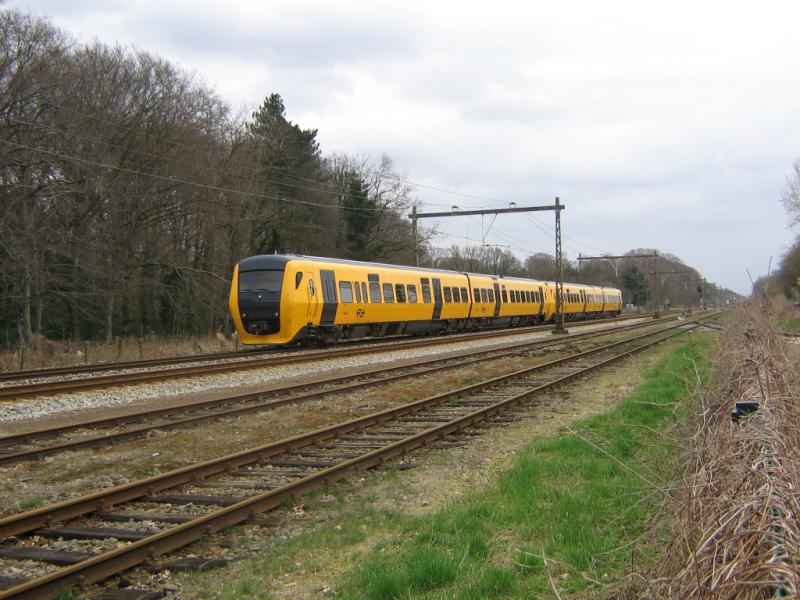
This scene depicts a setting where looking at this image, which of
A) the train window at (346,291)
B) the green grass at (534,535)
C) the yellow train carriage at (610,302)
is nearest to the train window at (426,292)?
the train window at (346,291)

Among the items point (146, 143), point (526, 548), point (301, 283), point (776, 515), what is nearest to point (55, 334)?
point (146, 143)

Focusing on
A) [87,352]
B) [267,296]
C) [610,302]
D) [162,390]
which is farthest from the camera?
[610,302]

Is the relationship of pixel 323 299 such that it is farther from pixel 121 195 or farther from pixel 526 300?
pixel 526 300

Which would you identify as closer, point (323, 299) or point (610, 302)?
point (323, 299)

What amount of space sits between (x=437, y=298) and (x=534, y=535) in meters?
25.8

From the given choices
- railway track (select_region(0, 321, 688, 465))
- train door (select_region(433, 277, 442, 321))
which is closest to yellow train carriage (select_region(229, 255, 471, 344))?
train door (select_region(433, 277, 442, 321))

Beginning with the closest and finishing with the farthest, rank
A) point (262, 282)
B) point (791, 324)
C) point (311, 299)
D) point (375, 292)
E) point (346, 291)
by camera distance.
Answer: point (262, 282) → point (311, 299) → point (346, 291) → point (375, 292) → point (791, 324)

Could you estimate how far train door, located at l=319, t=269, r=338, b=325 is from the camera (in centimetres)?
2295

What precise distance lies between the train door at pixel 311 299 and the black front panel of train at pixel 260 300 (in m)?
0.94

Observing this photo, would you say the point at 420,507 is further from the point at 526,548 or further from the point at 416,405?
the point at 416,405

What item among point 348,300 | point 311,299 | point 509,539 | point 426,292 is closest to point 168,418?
point 509,539

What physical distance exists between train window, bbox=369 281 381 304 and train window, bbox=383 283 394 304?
43 cm

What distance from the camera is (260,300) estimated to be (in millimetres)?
21594

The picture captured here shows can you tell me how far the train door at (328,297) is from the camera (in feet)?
75.3
